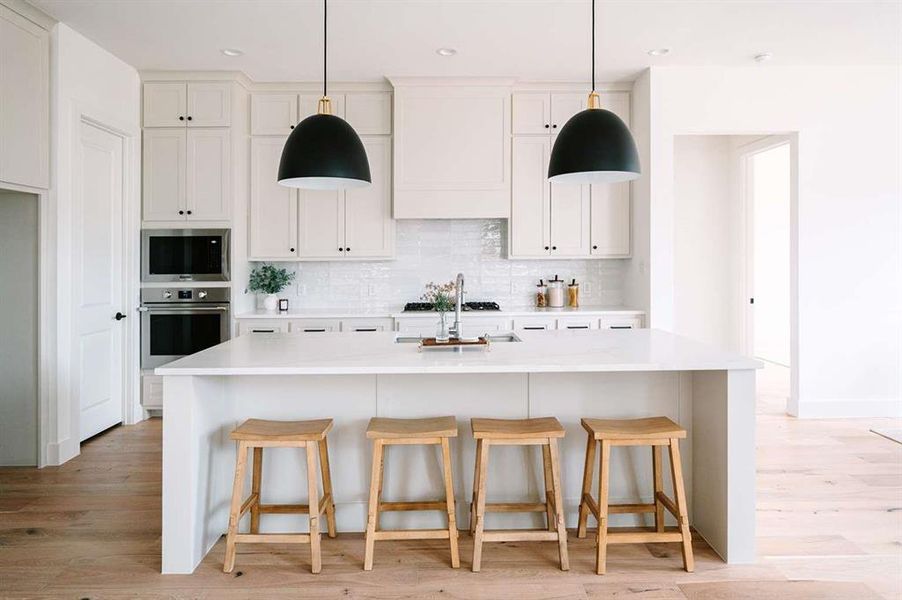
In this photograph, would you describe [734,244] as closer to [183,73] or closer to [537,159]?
Answer: [537,159]

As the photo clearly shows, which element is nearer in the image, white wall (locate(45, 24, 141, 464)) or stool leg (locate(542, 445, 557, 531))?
stool leg (locate(542, 445, 557, 531))

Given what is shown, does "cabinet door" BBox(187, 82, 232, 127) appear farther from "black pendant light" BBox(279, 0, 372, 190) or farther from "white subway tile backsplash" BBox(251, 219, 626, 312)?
"black pendant light" BBox(279, 0, 372, 190)

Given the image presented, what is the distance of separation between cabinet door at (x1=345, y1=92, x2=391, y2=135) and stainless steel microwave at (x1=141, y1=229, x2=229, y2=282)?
142 cm

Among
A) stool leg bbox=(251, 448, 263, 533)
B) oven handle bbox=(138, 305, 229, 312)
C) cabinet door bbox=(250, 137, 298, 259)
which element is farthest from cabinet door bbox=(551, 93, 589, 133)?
stool leg bbox=(251, 448, 263, 533)

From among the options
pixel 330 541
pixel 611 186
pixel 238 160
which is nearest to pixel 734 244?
pixel 611 186

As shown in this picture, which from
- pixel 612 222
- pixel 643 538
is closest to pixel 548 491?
pixel 643 538

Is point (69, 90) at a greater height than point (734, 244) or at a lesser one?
greater

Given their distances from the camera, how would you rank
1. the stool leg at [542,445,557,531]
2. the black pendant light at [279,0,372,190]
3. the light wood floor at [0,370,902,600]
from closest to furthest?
the light wood floor at [0,370,902,600] < the stool leg at [542,445,557,531] < the black pendant light at [279,0,372,190]

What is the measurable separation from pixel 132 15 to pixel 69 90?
0.67 m

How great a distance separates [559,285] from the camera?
216 inches

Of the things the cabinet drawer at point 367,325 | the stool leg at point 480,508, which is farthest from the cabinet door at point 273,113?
the stool leg at point 480,508

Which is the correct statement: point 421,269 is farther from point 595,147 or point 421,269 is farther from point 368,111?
point 595,147

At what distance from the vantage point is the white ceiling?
3.79 meters

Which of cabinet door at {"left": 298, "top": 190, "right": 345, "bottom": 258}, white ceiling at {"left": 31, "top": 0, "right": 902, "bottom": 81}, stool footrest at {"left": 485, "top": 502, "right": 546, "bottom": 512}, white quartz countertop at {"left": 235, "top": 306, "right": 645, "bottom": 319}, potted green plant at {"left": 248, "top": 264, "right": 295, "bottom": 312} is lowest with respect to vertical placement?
stool footrest at {"left": 485, "top": 502, "right": 546, "bottom": 512}
